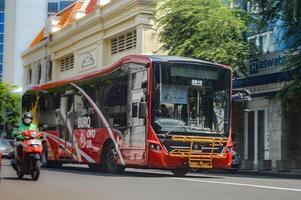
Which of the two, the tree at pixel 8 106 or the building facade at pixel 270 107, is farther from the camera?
the tree at pixel 8 106

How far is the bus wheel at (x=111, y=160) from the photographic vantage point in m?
18.6

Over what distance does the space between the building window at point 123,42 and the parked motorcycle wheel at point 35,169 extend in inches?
813

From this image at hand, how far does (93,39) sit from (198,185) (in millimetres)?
27080

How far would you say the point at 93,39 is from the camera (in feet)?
132

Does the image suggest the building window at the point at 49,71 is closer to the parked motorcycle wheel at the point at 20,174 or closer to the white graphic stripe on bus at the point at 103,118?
the white graphic stripe on bus at the point at 103,118

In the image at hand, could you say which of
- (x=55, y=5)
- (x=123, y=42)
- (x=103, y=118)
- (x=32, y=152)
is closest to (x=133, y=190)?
(x=32, y=152)

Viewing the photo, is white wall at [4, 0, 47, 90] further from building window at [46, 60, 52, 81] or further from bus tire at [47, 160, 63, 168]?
bus tire at [47, 160, 63, 168]

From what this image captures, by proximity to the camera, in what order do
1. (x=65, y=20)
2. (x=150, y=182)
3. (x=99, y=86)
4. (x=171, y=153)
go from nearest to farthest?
(x=150, y=182)
(x=171, y=153)
(x=99, y=86)
(x=65, y=20)

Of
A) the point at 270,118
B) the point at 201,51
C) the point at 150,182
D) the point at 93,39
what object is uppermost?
the point at 93,39

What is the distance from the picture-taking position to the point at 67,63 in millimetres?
46156

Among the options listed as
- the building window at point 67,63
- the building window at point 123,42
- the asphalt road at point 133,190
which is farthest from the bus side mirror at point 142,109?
the building window at point 67,63

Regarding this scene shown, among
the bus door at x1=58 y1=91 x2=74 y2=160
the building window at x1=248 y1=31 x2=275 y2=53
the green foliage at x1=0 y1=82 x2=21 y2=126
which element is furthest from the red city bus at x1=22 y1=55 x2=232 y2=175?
the green foliage at x1=0 y1=82 x2=21 y2=126

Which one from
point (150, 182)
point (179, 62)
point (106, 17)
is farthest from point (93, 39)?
point (150, 182)

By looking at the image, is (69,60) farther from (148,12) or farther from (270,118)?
(270,118)
